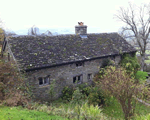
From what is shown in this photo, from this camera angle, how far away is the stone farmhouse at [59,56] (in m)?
11.7

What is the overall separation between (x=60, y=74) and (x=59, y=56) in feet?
6.17

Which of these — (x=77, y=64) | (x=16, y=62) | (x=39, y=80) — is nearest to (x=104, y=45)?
(x=77, y=64)

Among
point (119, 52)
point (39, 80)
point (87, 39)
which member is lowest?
point (39, 80)

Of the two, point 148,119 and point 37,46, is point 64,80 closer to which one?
point 37,46

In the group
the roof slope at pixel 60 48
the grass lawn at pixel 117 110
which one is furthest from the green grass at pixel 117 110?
the roof slope at pixel 60 48

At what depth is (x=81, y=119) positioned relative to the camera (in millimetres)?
6887

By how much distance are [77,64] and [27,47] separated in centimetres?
556

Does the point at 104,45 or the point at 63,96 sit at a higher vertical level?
the point at 104,45

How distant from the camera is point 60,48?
14.4 meters

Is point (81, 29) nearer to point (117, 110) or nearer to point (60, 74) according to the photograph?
point (60, 74)

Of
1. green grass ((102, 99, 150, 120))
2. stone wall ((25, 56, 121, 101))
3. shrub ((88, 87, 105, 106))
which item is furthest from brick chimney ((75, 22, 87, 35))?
green grass ((102, 99, 150, 120))

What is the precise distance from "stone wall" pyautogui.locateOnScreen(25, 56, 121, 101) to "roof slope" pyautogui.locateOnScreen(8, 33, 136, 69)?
736 millimetres

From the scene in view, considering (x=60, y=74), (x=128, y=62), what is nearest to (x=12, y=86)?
(x=60, y=74)

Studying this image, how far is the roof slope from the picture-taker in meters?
11.9
